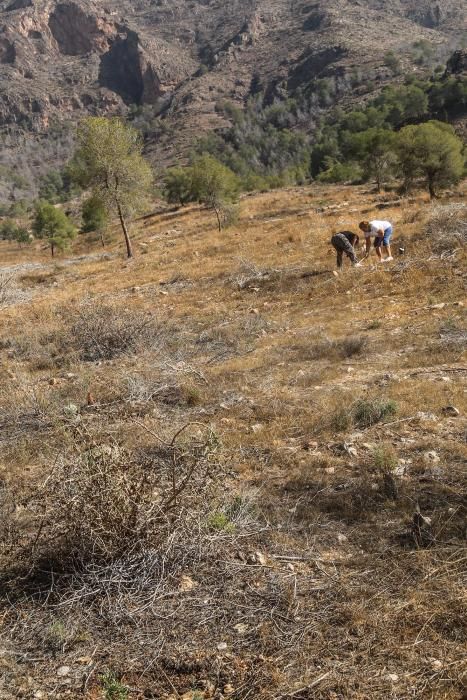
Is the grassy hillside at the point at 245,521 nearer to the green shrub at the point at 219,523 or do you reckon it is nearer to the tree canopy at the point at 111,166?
the green shrub at the point at 219,523

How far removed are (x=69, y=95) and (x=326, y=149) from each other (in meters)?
140

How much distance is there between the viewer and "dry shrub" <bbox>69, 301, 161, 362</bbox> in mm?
9695

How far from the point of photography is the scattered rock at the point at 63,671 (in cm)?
287

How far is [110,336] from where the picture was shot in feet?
32.4

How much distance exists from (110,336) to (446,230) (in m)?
9.47

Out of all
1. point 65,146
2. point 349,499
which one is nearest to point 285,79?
point 65,146

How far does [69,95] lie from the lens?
179m

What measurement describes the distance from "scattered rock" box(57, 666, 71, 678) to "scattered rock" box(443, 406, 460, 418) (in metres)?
4.16

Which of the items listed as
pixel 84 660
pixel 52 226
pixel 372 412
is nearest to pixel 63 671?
pixel 84 660

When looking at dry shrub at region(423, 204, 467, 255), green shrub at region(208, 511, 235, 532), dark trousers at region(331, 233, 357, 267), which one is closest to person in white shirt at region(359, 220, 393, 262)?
dark trousers at region(331, 233, 357, 267)

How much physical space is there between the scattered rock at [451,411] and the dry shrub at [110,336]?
5.69m

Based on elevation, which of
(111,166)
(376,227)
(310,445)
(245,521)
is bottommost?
(310,445)

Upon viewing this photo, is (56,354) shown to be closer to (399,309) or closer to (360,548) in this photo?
(399,309)

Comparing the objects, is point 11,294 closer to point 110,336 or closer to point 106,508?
point 110,336
